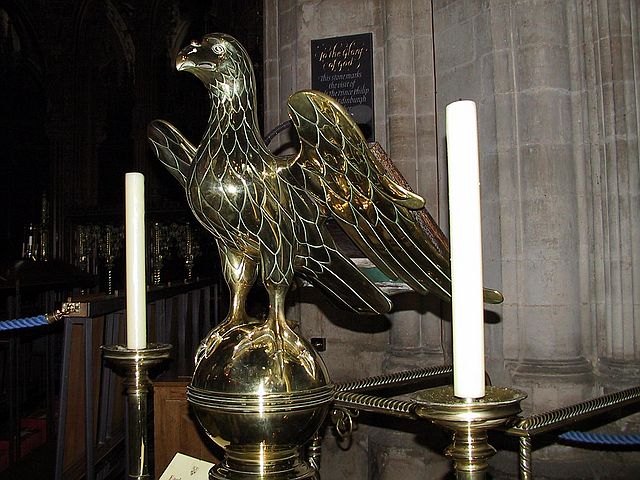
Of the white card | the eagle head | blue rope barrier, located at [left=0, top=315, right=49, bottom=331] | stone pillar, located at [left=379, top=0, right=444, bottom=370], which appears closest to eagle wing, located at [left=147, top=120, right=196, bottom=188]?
the eagle head

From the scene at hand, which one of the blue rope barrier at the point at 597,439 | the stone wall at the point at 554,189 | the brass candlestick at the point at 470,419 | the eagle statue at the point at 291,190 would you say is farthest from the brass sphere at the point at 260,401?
the stone wall at the point at 554,189

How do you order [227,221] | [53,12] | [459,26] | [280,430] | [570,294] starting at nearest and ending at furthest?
[280,430]
[227,221]
[570,294]
[459,26]
[53,12]

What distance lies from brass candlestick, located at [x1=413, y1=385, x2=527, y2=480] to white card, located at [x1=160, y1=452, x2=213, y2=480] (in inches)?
30.1

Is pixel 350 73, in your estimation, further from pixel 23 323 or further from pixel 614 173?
pixel 23 323

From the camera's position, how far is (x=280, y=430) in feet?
4.19

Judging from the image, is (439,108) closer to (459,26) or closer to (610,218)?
(459,26)

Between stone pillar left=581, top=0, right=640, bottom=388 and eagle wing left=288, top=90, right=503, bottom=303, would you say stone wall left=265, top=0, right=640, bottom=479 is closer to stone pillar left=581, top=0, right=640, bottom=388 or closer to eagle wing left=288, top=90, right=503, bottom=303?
stone pillar left=581, top=0, right=640, bottom=388

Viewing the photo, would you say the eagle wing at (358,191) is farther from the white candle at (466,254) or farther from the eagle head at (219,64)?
the white candle at (466,254)

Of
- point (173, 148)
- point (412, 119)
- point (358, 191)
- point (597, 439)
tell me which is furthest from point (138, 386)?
point (412, 119)

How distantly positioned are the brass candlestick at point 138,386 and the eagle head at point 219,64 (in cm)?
57

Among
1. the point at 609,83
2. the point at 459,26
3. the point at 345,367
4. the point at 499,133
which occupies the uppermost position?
the point at 459,26

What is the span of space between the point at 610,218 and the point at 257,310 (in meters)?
4.81

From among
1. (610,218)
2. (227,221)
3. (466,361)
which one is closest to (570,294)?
(610,218)

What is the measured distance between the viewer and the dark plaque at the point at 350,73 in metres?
3.40
